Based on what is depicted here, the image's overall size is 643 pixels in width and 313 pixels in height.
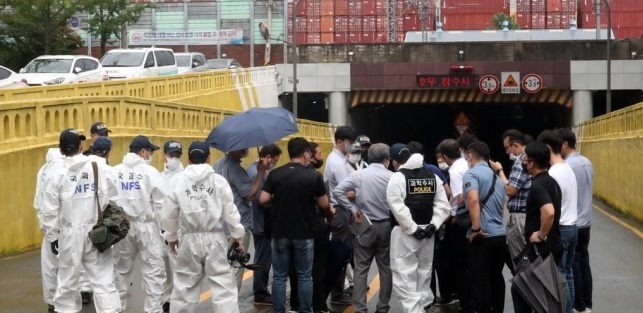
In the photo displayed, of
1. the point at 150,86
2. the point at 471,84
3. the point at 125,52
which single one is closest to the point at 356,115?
the point at 471,84

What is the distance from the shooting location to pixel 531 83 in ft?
186

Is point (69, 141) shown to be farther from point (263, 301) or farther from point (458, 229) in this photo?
point (458, 229)

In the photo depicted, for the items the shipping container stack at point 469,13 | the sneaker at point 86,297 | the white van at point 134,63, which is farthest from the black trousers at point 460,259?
the shipping container stack at point 469,13

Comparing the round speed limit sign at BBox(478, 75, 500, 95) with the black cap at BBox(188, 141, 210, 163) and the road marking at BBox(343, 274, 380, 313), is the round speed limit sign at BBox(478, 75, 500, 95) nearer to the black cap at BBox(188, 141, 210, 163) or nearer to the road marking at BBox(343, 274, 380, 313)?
the road marking at BBox(343, 274, 380, 313)

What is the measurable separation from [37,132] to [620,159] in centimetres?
1480

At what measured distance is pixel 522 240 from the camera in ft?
35.1

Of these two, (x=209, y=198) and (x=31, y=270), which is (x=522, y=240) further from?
(x=31, y=270)

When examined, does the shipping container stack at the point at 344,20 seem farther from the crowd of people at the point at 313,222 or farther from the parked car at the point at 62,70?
the crowd of people at the point at 313,222

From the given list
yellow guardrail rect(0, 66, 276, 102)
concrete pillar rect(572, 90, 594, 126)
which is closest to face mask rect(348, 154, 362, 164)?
yellow guardrail rect(0, 66, 276, 102)

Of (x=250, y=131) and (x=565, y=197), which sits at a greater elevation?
(x=250, y=131)

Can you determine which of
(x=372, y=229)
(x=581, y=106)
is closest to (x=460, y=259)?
(x=372, y=229)

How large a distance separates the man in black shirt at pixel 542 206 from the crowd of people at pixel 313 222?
0.01m

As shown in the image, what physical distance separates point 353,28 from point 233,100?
1964 inches

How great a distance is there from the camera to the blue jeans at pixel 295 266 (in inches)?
453
